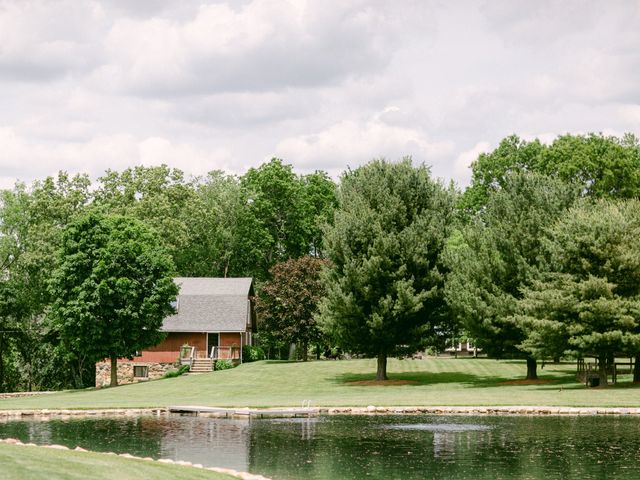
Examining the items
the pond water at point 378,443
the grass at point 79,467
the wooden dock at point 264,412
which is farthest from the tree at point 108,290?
the grass at point 79,467

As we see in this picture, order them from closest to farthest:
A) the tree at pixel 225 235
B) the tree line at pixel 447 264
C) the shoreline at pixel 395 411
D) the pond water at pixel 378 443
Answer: the pond water at pixel 378 443
the shoreline at pixel 395 411
the tree line at pixel 447 264
the tree at pixel 225 235

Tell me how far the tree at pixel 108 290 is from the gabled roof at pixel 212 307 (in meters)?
10.3

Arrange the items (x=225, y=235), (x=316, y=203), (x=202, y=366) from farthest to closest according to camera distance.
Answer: (x=316, y=203) < (x=225, y=235) < (x=202, y=366)

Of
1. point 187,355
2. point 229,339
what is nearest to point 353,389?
point 187,355

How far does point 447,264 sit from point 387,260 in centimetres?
383

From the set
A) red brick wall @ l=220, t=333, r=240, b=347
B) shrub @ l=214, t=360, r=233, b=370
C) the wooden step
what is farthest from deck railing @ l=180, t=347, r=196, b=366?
red brick wall @ l=220, t=333, r=240, b=347

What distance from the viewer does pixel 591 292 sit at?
41.1 meters

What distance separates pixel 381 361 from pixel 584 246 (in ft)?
48.7

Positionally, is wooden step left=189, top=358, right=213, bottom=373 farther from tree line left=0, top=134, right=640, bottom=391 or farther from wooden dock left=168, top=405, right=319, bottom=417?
wooden dock left=168, top=405, right=319, bottom=417

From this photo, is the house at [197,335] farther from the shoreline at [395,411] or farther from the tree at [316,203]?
the shoreline at [395,411]

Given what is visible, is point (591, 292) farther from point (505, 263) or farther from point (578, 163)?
point (578, 163)

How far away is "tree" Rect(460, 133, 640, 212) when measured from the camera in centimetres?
6725

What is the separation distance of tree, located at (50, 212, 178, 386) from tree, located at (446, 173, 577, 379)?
20.8 m

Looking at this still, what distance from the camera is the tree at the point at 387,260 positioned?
4756 centimetres
